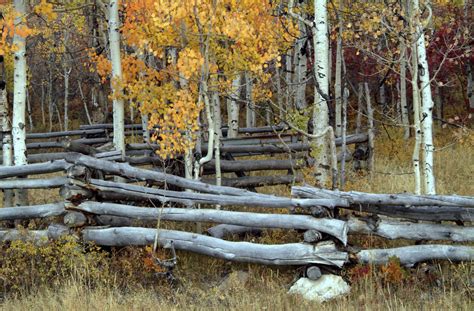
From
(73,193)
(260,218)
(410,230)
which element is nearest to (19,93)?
(73,193)

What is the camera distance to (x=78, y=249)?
23.5 feet

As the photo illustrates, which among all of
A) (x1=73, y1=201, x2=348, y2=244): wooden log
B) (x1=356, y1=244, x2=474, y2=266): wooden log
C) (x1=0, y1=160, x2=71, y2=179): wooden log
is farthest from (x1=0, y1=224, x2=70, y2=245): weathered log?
(x1=356, y1=244, x2=474, y2=266): wooden log

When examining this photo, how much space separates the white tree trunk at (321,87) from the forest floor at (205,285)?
1.93 meters

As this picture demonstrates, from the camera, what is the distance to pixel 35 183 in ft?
25.5

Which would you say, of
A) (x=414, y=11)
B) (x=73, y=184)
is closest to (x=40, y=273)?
(x=73, y=184)

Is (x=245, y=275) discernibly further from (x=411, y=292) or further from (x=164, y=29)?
(x=164, y=29)

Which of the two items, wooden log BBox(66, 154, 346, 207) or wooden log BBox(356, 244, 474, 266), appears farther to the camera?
wooden log BBox(66, 154, 346, 207)

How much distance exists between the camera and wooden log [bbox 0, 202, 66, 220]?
7547mm

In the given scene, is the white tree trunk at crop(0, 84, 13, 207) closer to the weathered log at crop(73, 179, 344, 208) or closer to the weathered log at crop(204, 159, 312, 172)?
the weathered log at crop(73, 179, 344, 208)

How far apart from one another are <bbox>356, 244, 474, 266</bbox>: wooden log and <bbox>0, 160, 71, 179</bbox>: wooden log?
421 cm

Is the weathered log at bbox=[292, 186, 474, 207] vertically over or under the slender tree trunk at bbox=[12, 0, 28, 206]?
under

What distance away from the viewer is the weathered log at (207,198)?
661 cm

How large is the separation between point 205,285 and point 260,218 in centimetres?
108

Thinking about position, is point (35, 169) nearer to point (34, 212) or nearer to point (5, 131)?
point (34, 212)
